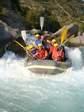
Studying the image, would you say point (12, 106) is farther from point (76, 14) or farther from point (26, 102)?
point (76, 14)

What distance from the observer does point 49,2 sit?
35.7 m

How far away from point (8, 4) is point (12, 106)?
1559 centimetres

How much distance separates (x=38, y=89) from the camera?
16.0 metres

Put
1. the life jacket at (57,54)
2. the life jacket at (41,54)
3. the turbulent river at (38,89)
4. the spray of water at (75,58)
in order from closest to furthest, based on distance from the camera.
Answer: the turbulent river at (38,89) < the life jacket at (57,54) < the life jacket at (41,54) < the spray of water at (75,58)

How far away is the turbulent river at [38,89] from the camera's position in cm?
1403

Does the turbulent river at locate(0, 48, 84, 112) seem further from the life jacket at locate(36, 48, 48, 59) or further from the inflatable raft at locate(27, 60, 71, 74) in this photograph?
the life jacket at locate(36, 48, 48, 59)

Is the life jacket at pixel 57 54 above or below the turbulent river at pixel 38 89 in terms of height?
above

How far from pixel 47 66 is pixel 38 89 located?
1.81 meters

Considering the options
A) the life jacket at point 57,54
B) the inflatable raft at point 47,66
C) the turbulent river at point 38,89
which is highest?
the life jacket at point 57,54

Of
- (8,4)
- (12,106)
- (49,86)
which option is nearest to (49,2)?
(8,4)

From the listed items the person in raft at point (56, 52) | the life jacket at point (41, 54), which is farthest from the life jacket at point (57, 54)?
the life jacket at point (41, 54)

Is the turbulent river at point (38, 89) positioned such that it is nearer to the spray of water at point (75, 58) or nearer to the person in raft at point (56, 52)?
the spray of water at point (75, 58)

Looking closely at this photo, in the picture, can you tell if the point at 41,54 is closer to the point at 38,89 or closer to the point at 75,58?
the point at 75,58

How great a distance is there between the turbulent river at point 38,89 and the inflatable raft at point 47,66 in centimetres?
22
